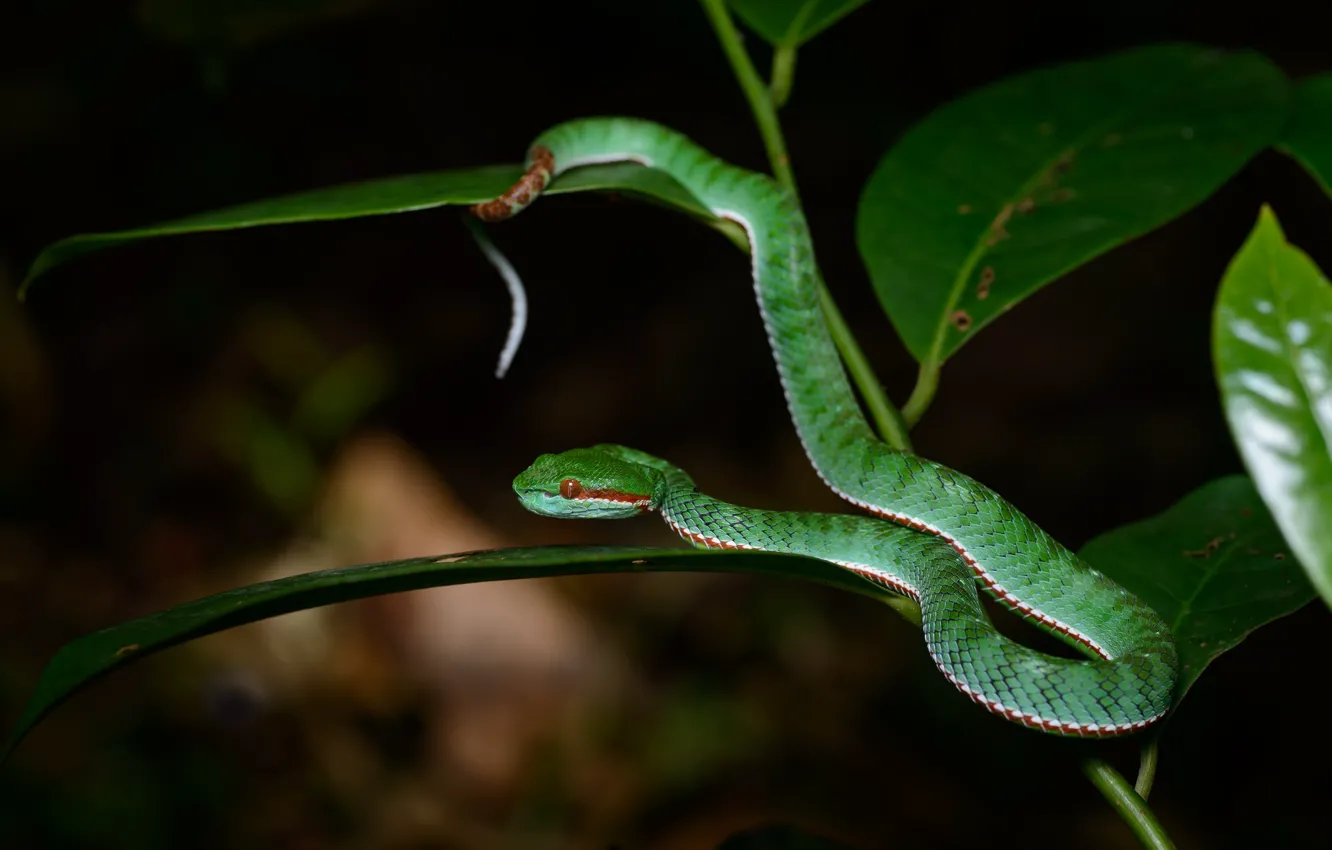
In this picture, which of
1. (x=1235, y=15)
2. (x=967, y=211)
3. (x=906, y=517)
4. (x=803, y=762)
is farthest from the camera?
(x=1235, y=15)

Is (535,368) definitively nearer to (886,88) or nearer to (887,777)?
(886,88)

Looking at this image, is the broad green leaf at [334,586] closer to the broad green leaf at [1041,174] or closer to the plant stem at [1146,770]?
the plant stem at [1146,770]

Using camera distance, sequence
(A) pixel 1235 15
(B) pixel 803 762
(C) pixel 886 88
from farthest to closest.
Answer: (C) pixel 886 88 < (A) pixel 1235 15 < (B) pixel 803 762

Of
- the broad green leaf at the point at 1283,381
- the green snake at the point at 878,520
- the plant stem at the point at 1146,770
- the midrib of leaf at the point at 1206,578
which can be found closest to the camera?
the broad green leaf at the point at 1283,381

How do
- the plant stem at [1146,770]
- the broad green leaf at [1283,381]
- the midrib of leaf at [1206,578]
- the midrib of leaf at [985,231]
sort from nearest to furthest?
the broad green leaf at [1283,381]
the plant stem at [1146,770]
the midrib of leaf at [1206,578]
the midrib of leaf at [985,231]

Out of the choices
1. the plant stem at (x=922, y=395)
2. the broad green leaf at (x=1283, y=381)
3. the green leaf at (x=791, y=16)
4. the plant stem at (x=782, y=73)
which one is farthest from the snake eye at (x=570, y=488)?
the broad green leaf at (x=1283, y=381)

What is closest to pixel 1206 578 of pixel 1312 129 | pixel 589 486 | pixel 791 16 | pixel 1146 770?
pixel 1146 770

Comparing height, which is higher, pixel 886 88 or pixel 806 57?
pixel 806 57

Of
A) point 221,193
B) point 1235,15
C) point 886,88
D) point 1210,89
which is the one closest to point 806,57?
point 886,88
